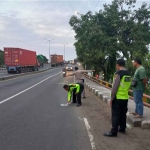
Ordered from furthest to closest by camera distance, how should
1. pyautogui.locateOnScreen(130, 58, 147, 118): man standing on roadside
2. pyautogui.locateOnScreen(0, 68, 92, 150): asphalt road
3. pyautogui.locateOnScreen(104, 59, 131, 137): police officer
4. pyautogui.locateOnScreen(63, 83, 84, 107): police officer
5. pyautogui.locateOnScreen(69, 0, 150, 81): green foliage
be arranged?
pyautogui.locateOnScreen(69, 0, 150, 81): green foliage, pyautogui.locateOnScreen(63, 83, 84, 107): police officer, pyautogui.locateOnScreen(130, 58, 147, 118): man standing on roadside, pyautogui.locateOnScreen(104, 59, 131, 137): police officer, pyautogui.locateOnScreen(0, 68, 92, 150): asphalt road

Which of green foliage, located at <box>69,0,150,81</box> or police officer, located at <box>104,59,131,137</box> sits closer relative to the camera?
police officer, located at <box>104,59,131,137</box>

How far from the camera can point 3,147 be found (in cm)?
518

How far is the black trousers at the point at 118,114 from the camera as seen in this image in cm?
625

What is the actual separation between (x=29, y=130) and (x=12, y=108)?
3753mm

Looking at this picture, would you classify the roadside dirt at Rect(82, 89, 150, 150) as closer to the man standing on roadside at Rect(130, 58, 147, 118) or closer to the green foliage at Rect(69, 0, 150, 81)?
the man standing on roadside at Rect(130, 58, 147, 118)

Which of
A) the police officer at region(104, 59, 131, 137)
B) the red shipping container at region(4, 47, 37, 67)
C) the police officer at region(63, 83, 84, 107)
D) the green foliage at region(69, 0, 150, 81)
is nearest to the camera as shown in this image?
the police officer at region(104, 59, 131, 137)

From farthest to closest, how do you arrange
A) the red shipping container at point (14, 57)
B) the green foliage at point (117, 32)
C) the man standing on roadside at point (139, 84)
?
the red shipping container at point (14, 57), the green foliage at point (117, 32), the man standing on roadside at point (139, 84)

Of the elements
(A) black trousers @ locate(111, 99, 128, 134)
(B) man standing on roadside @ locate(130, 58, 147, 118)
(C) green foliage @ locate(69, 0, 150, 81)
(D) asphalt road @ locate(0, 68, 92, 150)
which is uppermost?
(C) green foliage @ locate(69, 0, 150, 81)

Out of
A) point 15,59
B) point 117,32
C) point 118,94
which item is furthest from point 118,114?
point 15,59

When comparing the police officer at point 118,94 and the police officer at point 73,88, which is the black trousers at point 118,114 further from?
the police officer at point 73,88

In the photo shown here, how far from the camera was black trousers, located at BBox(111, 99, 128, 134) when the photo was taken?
6246 millimetres

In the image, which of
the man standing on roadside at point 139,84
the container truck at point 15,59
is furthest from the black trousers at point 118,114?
the container truck at point 15,59

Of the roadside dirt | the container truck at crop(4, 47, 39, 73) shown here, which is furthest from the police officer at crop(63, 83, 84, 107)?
the container truck at crop(4, 47, 39, 73)

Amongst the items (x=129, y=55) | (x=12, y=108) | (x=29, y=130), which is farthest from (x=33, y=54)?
(x=29, y=130)
